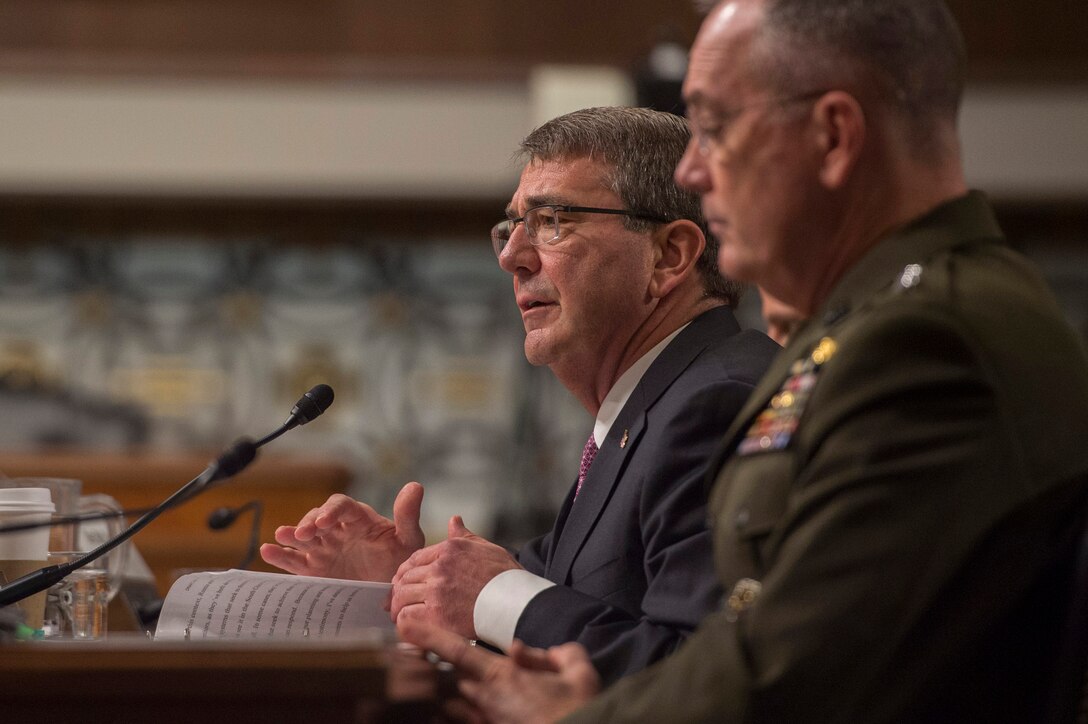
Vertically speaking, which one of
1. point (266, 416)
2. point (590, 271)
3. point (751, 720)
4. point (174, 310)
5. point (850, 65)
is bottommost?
point (266, 416)

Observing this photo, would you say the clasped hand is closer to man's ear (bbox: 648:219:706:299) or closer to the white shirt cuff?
the white shirt cuff

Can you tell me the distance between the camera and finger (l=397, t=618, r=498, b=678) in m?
1.51

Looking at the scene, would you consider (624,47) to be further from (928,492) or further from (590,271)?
(928,492)

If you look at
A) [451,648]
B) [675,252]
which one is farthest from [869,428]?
[675,252]

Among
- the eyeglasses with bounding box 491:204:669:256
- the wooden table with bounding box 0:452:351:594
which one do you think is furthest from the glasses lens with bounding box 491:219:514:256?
the wooden table with bounding box 0:452:351:594

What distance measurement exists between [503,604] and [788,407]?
63 centimetres

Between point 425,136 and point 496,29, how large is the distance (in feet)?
2.18

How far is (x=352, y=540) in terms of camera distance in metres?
2.34

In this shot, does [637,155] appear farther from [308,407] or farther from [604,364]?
[308,407]

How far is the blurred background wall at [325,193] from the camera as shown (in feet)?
23.6

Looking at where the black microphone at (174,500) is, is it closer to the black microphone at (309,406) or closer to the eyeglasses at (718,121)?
the black microphone at (309,406)

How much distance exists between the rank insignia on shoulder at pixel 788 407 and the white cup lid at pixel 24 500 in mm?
1125

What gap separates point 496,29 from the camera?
7.24 metres

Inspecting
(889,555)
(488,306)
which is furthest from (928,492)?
(488,306)
